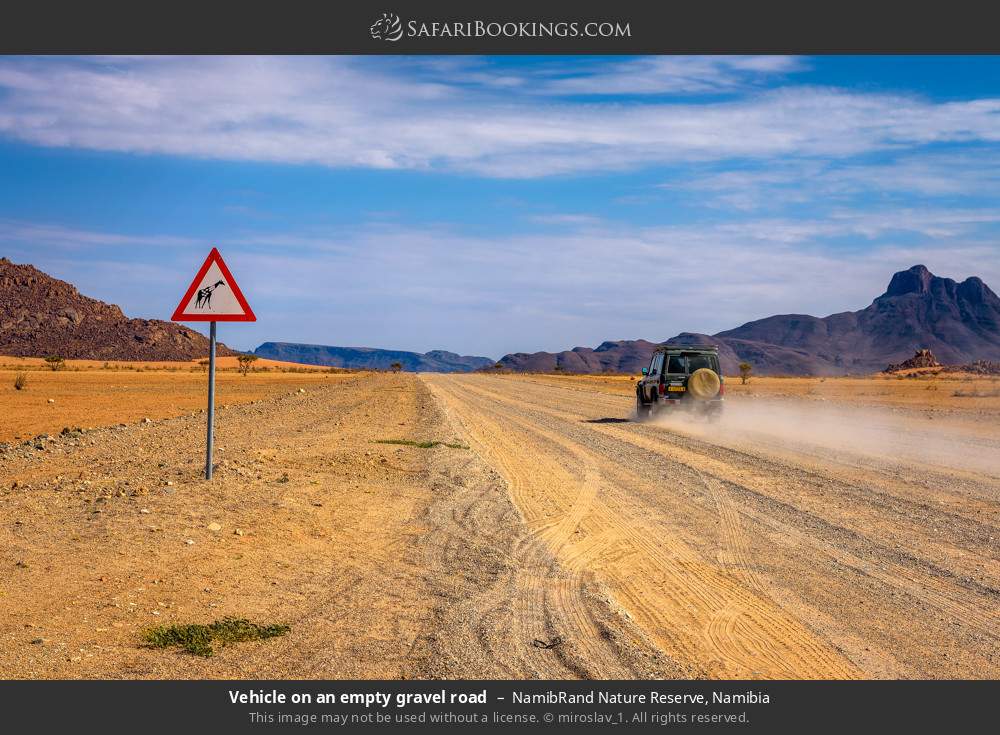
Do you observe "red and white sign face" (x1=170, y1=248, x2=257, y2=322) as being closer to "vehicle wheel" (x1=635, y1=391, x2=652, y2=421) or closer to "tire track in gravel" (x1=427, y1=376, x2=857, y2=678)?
"tire track in gravel" (x1=427, y1=376, x2=857, y2=678)

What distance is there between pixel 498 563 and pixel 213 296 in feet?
16.4

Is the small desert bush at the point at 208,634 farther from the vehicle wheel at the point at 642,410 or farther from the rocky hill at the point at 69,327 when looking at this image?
the rocky hill at the point at 69,327

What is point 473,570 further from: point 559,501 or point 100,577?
point 559,501

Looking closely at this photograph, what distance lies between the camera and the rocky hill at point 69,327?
145125 mm

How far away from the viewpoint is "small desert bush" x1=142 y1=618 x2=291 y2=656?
5633 mm

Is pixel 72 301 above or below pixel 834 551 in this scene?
above

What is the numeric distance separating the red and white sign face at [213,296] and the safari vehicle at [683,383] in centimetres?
1819

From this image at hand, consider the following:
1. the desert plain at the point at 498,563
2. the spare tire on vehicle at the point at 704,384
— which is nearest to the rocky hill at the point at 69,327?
the spare tire on vehicle at the point at 704,384

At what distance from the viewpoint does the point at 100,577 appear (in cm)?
707

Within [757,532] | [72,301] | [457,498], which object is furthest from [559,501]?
[72,301]

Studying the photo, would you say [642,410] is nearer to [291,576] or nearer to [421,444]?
[421,444]

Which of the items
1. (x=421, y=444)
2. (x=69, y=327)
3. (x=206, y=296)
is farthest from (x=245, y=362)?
(x=206, y=296)

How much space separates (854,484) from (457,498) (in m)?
6.40

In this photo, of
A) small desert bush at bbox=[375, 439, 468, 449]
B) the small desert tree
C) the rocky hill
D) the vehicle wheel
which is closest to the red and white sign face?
small desert bush at bbox=[375, 439, 468, 449]
